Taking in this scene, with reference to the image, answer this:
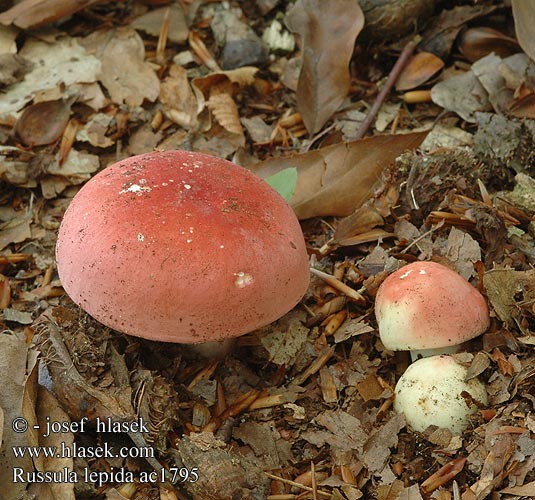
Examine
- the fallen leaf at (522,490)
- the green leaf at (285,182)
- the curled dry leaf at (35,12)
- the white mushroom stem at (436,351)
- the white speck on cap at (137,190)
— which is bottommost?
the white mushroom stem at (436,351)

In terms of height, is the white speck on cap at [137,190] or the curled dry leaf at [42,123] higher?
the white speck on cap at [137,190]

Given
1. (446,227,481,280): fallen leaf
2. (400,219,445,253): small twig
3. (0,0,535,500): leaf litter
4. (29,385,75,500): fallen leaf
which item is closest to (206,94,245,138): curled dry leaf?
(0,0,535,500): leaf litter

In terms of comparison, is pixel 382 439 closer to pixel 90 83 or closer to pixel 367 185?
pixel 367 185

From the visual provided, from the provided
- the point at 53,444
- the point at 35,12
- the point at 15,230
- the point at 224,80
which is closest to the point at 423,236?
the point at 224,80

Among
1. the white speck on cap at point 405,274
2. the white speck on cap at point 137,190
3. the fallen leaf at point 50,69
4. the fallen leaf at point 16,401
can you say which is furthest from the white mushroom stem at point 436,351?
the fallen leaf at point 50,69

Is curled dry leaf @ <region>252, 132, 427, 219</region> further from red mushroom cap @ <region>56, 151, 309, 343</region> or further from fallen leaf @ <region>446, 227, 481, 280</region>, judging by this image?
red mushroom cap @ <region>56, 151, 309, 343</region>

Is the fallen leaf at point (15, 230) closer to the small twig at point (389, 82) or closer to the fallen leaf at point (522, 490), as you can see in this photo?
the small twig at point (389, 82)

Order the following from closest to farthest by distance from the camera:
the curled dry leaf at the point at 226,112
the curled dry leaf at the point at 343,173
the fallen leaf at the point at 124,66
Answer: the curled dry leaf at the point at 343,173
the curled dry leaf at the point at 226,112
the fallen leaf at the point at 124,66
